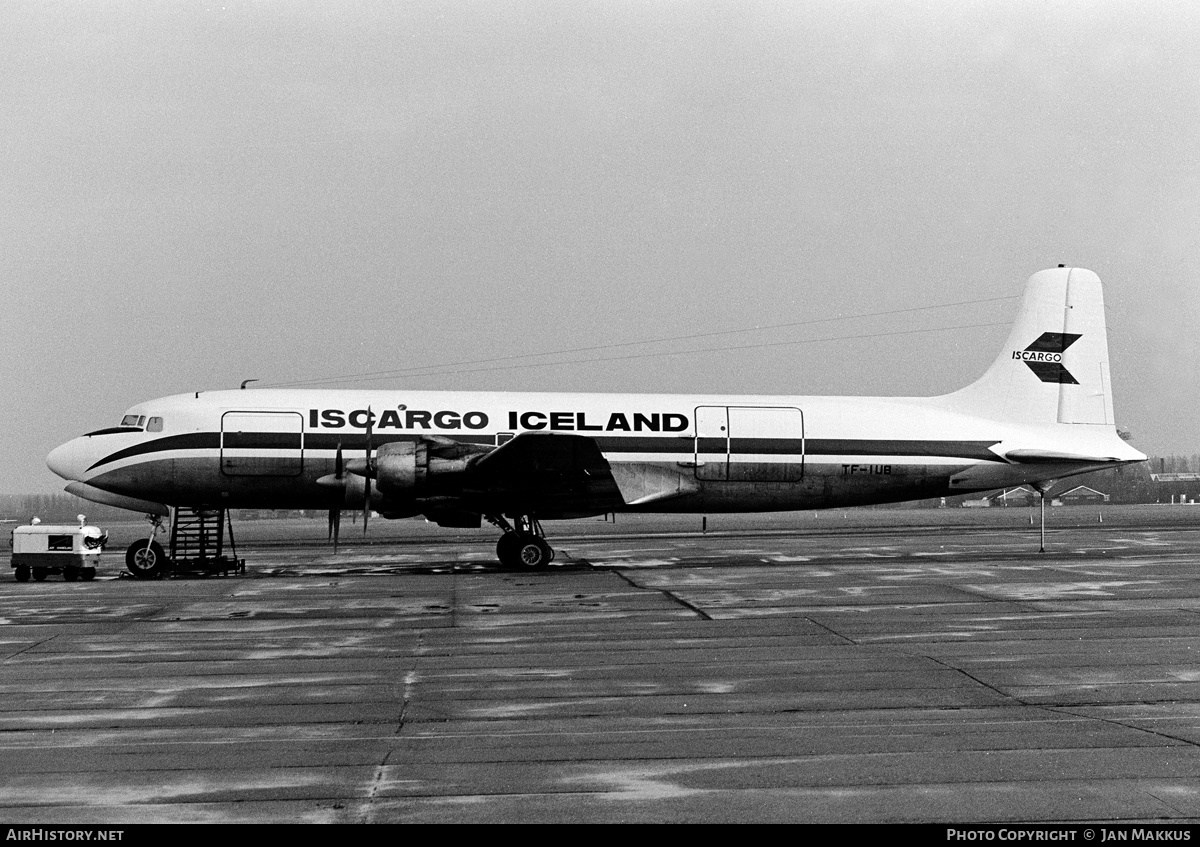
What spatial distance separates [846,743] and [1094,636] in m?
6.95

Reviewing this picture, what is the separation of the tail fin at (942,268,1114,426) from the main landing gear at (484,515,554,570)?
13.0m

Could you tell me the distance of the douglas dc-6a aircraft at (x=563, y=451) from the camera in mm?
25453

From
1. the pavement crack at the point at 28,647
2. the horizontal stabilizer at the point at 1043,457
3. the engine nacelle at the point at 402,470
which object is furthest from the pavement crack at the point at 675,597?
the horizontal stabilizer at the point at 1043,457

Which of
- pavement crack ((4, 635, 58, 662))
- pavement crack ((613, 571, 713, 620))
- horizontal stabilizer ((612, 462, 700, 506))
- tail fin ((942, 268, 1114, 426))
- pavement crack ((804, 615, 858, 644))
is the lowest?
pavement crack ((613, 571, 713, 620))

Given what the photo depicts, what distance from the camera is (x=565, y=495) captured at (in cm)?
2594

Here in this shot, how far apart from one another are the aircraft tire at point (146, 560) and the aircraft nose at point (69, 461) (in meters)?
2.89

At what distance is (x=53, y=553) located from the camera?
2503 cm

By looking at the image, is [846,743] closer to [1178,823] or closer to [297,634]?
[1178,823]

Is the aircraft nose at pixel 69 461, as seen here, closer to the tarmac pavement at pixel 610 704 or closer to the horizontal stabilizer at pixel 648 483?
the tarmac pavement at pixel 610 704

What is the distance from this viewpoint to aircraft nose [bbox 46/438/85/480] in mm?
26531

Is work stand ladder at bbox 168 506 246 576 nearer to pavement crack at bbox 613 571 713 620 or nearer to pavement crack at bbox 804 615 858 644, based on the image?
pavement crack at bbox 613 571 713 620

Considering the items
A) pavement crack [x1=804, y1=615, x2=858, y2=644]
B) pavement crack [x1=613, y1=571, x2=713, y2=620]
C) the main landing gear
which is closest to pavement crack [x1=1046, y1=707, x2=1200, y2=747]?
pavement crack [x1=804, y1=615, x2=858, y2=644]

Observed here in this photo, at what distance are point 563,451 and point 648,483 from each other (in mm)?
3620

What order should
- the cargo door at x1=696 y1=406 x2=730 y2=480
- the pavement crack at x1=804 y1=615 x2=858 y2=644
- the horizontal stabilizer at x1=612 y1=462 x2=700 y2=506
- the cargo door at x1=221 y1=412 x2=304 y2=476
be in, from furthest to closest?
the cargo door at x1=696 y1=406 x2=730 y2=480, the horizontal stabilizer at x1=612 y1=462 x2=700 y2=506, the cargo door at x1=221 y1=412 x2=304 y2=476, the pavement crack at x1=804 y1=615 x2=858 y2=644
